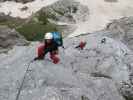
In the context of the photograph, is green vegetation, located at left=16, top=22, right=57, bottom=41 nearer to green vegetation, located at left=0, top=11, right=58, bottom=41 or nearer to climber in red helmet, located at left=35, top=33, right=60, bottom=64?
green vegetation, located at left=0, top=11, right=58, bottom=41

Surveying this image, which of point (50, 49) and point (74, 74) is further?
point (50, 49)

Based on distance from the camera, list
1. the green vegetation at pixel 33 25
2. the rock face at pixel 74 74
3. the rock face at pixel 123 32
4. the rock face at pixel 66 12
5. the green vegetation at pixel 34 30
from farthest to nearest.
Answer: the rock face at pixel 66 12 < the green vegetation at pixel 33 25 < the green vegetation at pixel 34 30 < the rock face at pixel 123 32 < the rock face at pixel 74 74

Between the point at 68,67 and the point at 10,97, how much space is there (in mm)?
3312

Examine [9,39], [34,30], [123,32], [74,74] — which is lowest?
[34,30]

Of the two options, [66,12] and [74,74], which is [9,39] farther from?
[66,12]

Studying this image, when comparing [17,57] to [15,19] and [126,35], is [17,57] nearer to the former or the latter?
[126,35]

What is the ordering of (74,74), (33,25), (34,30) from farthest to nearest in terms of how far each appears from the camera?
(33,25), (34,30), (74,74)

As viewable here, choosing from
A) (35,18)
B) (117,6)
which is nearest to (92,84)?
(35,18)

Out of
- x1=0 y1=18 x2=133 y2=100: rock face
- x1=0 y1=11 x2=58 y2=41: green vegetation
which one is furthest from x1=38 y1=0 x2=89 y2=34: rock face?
x1=0 y1=18 x2=133 y2=100: rock face

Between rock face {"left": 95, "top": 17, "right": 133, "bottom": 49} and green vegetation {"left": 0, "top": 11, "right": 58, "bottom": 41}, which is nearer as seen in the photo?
rock face {"left": 95, "top": 17, "right": 133, "bottom": 49}

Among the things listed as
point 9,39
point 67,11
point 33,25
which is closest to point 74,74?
point 9,39

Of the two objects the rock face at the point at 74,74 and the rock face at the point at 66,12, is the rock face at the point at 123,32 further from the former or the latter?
the rock face at the point at 66,12

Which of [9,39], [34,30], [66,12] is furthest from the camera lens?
[66,12]

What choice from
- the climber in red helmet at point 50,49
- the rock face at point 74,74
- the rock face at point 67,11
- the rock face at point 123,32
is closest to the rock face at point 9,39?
the rock face at point 74,74
